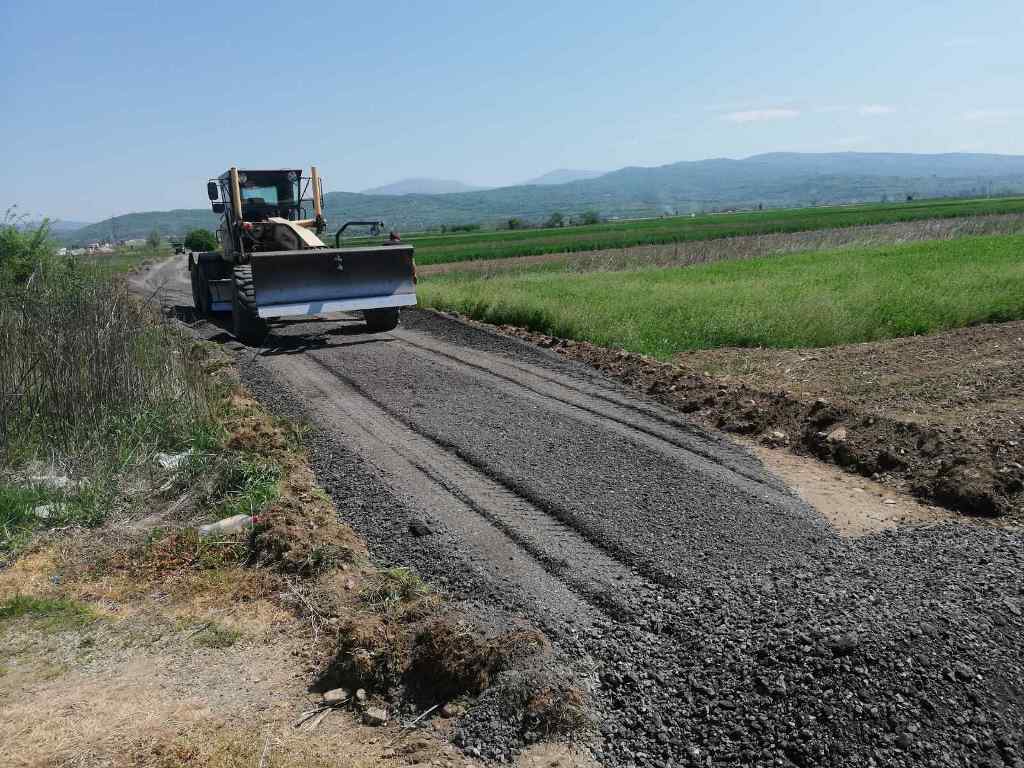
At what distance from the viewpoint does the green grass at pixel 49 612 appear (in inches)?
182

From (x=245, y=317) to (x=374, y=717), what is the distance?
1082cm

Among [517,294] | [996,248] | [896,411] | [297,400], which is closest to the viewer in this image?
[896,411]

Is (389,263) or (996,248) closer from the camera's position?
(389,263)

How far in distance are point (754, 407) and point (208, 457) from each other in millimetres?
5225

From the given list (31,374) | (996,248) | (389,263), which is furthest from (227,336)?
(996,248)

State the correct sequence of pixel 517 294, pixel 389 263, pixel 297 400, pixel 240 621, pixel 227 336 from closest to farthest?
pixel 240 621 < pixel 297 400 < pixel 389 263 < pixel 227 336 < pixel 517 294

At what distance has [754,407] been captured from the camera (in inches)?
315

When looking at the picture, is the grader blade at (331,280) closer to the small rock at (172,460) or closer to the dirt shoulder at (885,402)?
the dirt shoulder at (885,402)

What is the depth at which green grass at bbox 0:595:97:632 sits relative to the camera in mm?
4613

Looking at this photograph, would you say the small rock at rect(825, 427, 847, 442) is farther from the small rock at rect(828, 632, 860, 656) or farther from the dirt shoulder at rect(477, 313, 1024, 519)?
the small rock at rect(828, 632, 860, 656)

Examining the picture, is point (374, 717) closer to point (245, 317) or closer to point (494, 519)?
point (494, 519)

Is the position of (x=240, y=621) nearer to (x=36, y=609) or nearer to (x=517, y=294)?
(x=36, y=609)

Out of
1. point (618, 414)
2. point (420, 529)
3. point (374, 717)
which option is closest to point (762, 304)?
point (618, 414)

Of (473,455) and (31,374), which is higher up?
(31,374)
